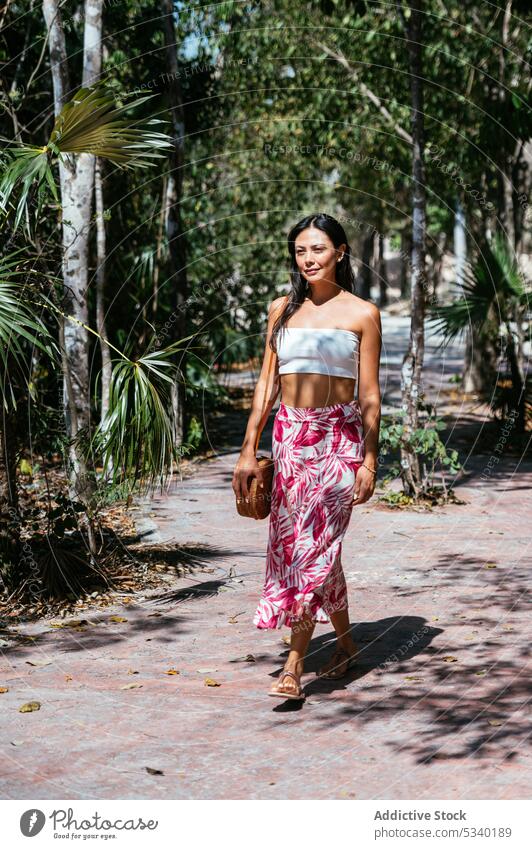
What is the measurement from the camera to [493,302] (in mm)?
11523

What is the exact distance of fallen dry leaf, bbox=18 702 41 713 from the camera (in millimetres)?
4738

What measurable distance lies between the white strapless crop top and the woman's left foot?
1.31m

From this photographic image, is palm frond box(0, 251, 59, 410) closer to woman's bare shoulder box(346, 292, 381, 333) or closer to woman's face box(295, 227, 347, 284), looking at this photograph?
woman's face box(295, 227, 347, 284)

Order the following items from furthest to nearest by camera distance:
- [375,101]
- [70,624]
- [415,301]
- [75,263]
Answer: [375,101], [415,301], [75,263], [70,624]

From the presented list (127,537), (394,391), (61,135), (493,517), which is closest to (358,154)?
(394,391)

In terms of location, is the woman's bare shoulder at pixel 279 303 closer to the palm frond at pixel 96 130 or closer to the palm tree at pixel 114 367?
the palm tree at pixel 114 367

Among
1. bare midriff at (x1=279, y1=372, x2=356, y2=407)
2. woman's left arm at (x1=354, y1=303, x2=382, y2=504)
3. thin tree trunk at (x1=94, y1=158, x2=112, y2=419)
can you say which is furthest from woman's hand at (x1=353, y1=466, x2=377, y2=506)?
thin tree trunk at (x1=94, y1=158, x2=112, y2=419)

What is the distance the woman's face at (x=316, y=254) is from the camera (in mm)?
A: 4730

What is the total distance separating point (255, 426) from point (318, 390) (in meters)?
0.33

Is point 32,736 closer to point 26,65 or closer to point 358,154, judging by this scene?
point 26,65

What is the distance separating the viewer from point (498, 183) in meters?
15.3

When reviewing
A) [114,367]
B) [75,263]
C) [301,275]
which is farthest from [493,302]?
[301,275]

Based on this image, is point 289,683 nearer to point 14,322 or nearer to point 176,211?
point 14,322

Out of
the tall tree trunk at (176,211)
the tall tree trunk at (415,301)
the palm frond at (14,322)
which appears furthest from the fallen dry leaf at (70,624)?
the tall tree trunk at (176,211)
